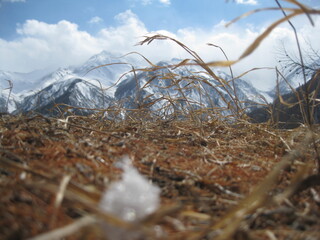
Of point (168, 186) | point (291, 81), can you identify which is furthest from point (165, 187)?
point (291, 81)

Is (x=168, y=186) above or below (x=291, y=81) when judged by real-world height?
below

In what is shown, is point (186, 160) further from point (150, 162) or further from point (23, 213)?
point (23, 213)

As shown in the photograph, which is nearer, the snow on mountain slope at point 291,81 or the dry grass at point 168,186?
the dry grass at point 168,186

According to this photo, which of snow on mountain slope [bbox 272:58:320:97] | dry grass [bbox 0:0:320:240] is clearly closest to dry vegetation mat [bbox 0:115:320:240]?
dry grass [bbox 0:0:320:240]

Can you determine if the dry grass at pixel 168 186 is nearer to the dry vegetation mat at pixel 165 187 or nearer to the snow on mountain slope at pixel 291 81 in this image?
the dry vegetation mat at pixel 165 187

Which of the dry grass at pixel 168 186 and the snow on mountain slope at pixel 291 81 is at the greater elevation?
the snow on mountain slope at pixel 291 81

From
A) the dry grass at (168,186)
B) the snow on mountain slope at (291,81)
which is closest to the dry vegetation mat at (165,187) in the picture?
the dry grass at (168,186)

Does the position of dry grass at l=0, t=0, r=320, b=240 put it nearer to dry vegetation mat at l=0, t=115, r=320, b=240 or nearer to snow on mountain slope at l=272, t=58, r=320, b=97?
dry vegetation mat at l=0, t=115, r=320, b=240

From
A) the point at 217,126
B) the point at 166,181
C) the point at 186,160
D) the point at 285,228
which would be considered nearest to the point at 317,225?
the point at 285,228

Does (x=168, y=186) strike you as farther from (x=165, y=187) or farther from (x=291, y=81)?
(x=291, y=81)

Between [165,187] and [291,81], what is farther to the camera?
[291,81]
